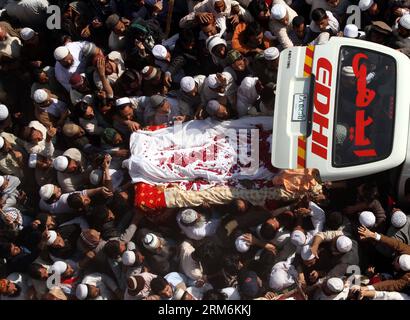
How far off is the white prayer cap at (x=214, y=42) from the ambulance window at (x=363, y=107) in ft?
4.37

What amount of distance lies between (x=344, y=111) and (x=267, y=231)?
1347 millimetres

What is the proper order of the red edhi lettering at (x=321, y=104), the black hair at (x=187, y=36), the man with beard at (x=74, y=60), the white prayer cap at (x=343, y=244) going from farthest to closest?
the man with beard at (x=74, y=60), the black hair at (x=187, y=36), the white prayer cap at (x=343, y=244), the red edhi lettering at (x=321, y=104)

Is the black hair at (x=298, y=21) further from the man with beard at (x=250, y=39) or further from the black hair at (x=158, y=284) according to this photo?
the black hair at (x=158, y=284)

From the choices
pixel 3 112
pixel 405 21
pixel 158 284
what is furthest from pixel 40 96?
pixel 405 21

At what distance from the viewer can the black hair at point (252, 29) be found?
685 centimetres

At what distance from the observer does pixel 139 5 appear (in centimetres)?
748

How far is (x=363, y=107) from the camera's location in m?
5.85

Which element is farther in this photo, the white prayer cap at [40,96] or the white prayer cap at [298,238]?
the white prayer cap at [40,96]

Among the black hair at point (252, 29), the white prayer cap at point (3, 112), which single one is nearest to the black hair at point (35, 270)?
the white prayer cap at point (3, 112)

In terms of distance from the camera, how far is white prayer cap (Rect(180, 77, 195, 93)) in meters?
6.65

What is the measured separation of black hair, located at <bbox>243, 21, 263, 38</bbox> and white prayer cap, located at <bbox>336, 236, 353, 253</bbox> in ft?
7.95

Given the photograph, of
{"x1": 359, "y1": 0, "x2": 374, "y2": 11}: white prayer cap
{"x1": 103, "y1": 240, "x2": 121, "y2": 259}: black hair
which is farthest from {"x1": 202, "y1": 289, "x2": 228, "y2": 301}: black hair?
{"x1": 359, "y1": 0, "x2": 374, "y2": 11}: white prayer cap

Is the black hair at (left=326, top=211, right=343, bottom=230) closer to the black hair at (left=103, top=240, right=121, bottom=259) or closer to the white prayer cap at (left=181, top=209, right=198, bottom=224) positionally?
the white prayer cap at (left=181, top=209, right=198, bottom=224)

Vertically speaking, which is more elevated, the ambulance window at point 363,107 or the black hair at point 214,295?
the ambulance window at point 363,107
